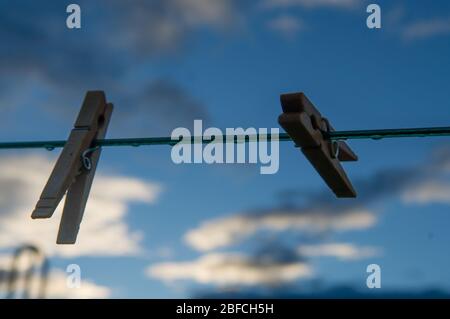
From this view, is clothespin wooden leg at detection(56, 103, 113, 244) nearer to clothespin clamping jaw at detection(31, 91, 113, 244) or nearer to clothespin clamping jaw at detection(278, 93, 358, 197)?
clothespin clamping jaw at detection(31, 91, 113, 244)

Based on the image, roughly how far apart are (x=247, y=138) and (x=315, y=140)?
506mm

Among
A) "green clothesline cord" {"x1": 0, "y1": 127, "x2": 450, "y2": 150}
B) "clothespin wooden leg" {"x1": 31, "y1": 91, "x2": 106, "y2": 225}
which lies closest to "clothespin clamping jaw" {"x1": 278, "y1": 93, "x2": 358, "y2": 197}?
"green clothesline cord" {"x1": 0, "y1": 127, "x2": 450, "y2": 150}

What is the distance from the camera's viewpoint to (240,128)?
3.24 metres

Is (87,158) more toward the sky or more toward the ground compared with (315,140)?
more toward the sky

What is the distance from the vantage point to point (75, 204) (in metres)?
3.43

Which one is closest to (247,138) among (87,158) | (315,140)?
(315,140)

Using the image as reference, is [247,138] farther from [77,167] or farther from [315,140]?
[77,167]

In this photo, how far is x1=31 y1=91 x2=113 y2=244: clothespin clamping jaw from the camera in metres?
3.23

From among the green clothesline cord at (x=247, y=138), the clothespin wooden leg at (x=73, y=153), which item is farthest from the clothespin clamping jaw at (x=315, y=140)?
the clothespin wooden leg at (x=73, y=153)

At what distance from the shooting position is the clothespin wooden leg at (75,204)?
3346mm

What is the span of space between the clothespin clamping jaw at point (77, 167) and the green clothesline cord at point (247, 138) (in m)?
0.08
